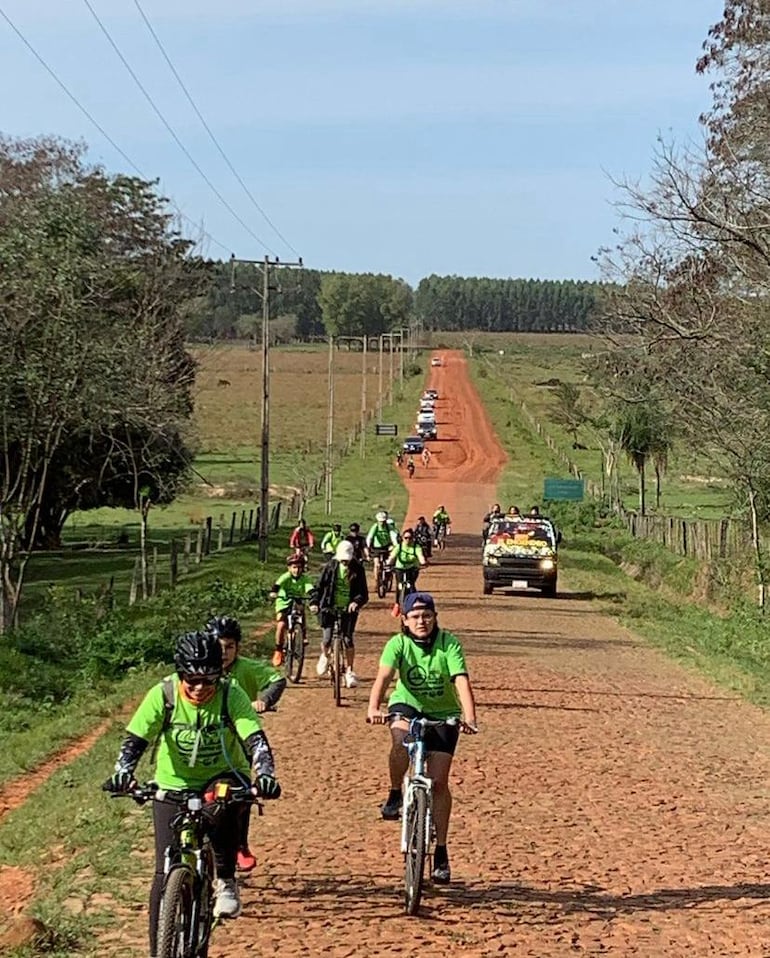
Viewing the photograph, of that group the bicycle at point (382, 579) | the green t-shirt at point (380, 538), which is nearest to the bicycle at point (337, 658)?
the green t-shirt at point (380, 538)

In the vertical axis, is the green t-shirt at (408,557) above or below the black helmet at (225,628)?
below

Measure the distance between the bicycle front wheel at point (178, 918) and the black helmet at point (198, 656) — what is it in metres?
0.90

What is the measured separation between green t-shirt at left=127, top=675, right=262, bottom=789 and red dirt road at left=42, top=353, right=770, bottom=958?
1.14 m

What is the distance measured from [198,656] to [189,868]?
0.95m

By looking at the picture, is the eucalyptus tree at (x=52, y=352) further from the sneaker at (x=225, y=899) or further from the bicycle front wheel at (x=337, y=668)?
the sneaker at (x=225, y=899)

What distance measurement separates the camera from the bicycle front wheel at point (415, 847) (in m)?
8.52

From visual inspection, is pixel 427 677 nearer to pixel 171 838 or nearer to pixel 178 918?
pixel 171 838

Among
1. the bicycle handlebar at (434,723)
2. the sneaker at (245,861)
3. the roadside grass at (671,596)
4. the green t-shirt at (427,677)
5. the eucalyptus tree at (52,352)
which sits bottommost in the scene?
the roadside grass at (671,596)

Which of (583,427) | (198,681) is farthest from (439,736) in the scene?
(583,427)

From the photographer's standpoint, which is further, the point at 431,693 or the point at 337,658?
the point at 337,658

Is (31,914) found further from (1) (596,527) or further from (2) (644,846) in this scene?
(1) (596,527)

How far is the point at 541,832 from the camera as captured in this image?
11086 millimetres

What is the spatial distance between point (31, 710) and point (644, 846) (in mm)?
10141

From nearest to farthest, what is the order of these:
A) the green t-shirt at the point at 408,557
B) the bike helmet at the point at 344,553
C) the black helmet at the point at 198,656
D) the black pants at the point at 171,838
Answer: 1. the black pants at the point at 171,838
2. the black helmet at the point at 198,656
3. the bike helmet at the point at 344,553
4. the green t-shirt at the point at 408,557
